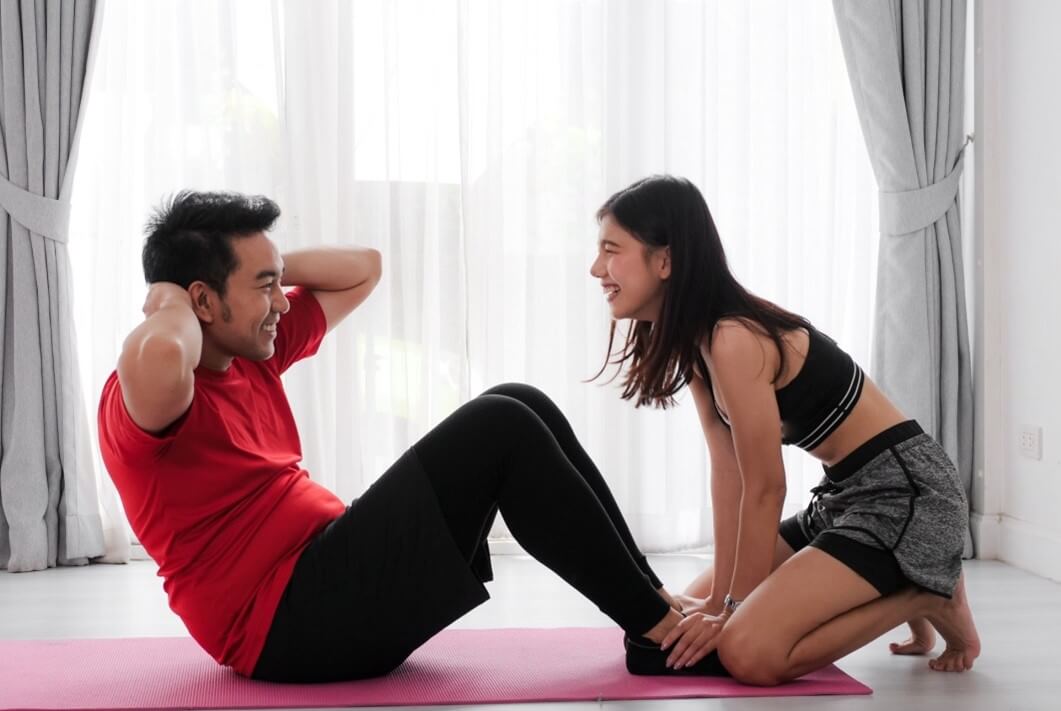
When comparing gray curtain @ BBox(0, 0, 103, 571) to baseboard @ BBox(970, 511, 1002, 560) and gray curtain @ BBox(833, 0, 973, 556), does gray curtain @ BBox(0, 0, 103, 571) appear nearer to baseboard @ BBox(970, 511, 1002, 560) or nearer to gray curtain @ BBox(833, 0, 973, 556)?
gray curtain @ BBox(833, 0, 973, 556)

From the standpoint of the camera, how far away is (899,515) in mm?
2113

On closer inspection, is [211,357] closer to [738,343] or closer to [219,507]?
[219,507]

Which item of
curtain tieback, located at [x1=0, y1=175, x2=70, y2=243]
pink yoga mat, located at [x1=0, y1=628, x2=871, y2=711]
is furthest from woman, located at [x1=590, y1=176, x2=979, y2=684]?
curtain tieback, located at [x1=0, y1=175, x2=70, y2=243]

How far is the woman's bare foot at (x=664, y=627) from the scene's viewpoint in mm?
2094

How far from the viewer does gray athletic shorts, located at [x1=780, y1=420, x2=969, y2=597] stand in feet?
6.88

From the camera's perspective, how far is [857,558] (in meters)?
2.10

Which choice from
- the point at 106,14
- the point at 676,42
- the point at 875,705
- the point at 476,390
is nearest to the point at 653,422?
the point at 476,390

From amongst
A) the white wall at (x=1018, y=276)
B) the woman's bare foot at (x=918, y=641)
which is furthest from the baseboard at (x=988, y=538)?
the woman's bare foot at (x=918, y=641)

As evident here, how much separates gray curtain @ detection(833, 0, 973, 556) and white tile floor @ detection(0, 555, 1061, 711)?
0.53 m

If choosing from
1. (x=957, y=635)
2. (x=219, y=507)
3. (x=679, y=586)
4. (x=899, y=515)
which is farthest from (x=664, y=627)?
(x=679, y=586)

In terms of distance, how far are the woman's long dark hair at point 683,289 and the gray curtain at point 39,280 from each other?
6.47ft

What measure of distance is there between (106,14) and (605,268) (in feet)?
6.98

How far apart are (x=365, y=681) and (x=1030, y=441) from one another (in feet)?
7.26

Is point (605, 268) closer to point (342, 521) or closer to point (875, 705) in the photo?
point (342, 521)
